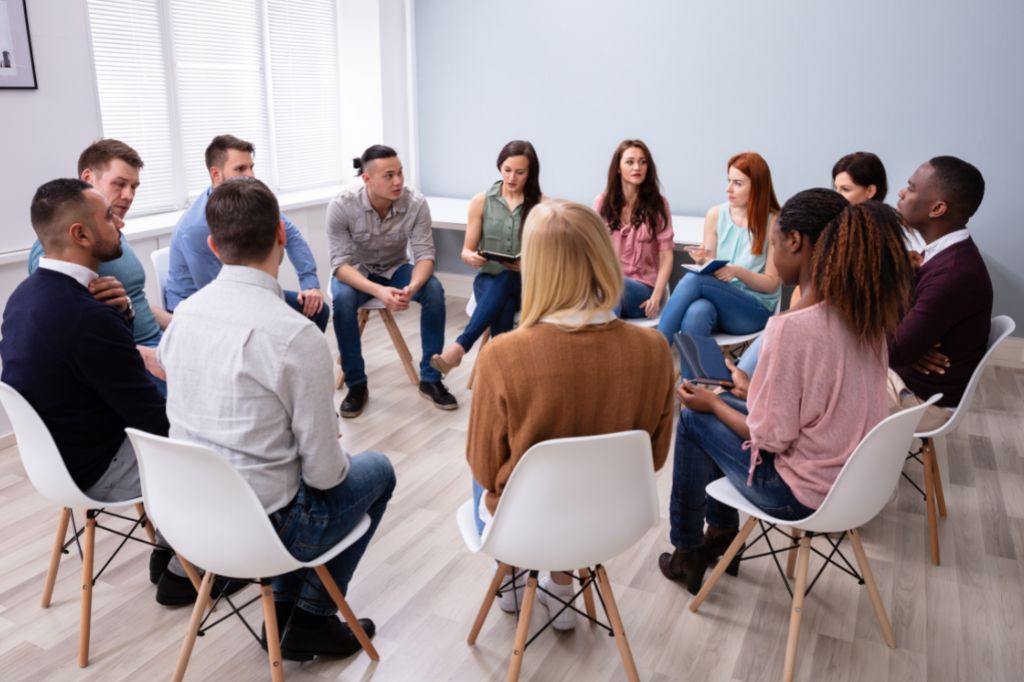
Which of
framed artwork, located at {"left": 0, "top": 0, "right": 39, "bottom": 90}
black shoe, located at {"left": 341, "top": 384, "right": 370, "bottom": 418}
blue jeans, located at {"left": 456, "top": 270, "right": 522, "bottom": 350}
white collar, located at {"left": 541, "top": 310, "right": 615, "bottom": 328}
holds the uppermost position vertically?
framed artwork, located at {"left": 0, "top": 0, "right": 39, "bottom": 90}

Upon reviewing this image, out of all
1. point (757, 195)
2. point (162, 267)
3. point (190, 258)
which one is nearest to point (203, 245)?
point (190, 258)

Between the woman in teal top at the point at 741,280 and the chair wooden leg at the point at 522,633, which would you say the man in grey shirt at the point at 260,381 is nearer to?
the chair wooden leg at the point at 522,633

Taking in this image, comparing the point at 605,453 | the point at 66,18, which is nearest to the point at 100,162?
the point at 66,18

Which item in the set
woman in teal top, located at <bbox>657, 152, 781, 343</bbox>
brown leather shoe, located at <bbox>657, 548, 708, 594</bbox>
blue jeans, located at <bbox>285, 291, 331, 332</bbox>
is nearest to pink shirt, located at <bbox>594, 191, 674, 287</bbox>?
woman in teal top, located at <bbox>657, 152, 781, 343</bbox>

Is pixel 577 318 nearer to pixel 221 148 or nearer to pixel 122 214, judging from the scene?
pixel 122 214

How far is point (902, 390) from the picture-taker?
2.59 metres

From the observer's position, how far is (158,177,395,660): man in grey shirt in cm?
174

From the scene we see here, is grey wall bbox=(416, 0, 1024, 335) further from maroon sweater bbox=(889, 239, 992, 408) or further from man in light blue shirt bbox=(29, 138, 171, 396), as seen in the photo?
man in light blue shirt bbox=(29, 138, 171, 396)

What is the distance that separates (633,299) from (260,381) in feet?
8.03

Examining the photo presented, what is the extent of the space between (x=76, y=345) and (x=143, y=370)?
0.57ft

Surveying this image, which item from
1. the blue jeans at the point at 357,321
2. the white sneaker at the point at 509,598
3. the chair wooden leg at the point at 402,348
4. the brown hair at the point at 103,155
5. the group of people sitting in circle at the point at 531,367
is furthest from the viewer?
the chair wooden leg at the point at 402,348

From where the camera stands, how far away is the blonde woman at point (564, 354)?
174cm

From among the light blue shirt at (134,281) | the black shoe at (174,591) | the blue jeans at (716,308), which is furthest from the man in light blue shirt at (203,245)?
the blue jeans at (716,308)

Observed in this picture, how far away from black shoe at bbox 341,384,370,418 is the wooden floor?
2.67ft
